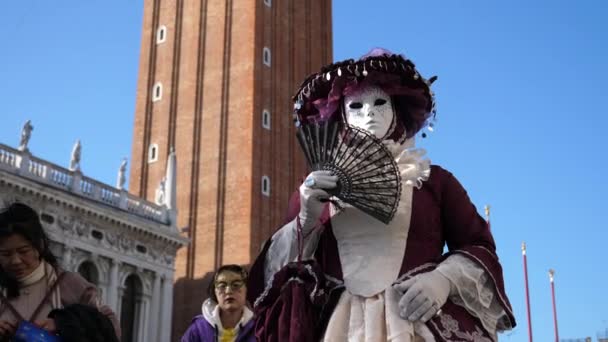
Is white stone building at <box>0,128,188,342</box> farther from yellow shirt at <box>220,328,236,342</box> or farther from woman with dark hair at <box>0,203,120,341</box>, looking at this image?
woman with dark hair at <box>0,203,120,341</box>

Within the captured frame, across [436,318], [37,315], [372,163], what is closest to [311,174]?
[372,163]

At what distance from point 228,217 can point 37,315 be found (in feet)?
83.0

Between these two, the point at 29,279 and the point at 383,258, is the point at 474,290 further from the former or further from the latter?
the point at 29,279

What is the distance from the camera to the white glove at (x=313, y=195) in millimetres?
2850

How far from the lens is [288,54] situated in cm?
3206

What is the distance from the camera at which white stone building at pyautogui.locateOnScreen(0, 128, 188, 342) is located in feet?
65.9

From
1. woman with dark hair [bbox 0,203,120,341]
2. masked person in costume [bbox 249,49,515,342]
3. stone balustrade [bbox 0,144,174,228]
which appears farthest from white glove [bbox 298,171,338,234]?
stone balustrade [bbox 0,144,174,228]

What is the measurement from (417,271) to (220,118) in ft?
90.0

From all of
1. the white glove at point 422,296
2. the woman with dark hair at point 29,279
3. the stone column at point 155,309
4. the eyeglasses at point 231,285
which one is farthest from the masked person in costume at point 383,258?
the stone column at point 155,309

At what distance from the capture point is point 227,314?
4703 millimetres

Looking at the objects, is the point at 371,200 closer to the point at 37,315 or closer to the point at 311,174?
the point at 311,174

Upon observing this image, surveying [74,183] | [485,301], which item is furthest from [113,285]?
[485,301]

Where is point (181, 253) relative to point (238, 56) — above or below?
below

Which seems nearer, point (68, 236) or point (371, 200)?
point (371, 200)
